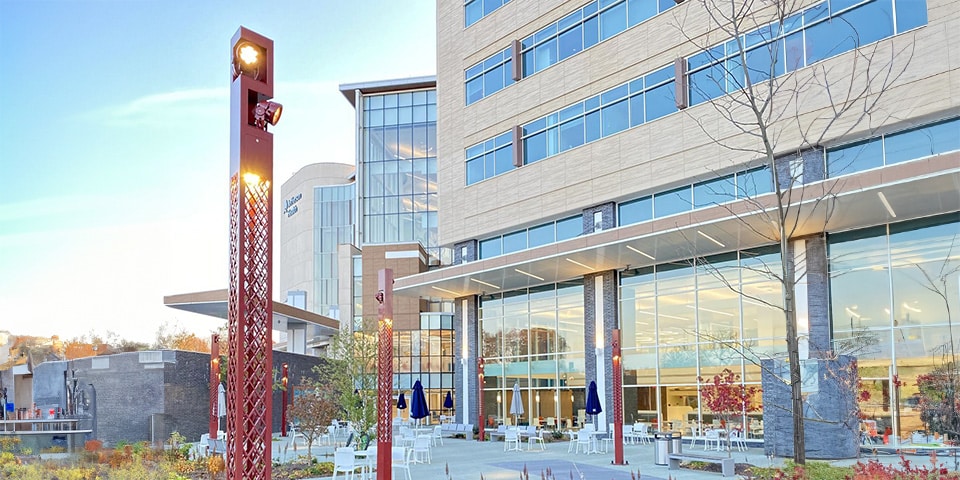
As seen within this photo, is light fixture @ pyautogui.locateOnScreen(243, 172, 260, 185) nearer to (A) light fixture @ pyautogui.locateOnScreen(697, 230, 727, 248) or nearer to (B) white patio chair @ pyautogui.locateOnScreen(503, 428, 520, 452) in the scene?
(A) light fixture @ pyautogui.locateOnScreen(697, 230, 727, 248)

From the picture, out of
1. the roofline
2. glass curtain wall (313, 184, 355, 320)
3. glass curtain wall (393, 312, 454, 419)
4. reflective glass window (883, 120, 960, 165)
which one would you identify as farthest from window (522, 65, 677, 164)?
glass curtain wall (313, 184, 355, 320)

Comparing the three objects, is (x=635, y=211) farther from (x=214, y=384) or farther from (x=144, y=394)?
(x=144, y=394)

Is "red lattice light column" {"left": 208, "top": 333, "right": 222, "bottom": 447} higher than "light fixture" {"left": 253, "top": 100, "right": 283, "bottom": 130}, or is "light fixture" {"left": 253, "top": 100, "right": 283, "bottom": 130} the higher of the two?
"light fixture" {"left": 253, "top": 100, "right": 283, "bottom": 130}

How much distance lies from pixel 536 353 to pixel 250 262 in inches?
1177

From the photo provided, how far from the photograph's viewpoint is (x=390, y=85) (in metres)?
66.2

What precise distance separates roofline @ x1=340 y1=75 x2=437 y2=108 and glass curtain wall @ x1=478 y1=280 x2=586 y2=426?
30.6 m

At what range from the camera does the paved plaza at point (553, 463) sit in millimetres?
19281

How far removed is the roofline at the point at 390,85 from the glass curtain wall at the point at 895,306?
45.4 metres

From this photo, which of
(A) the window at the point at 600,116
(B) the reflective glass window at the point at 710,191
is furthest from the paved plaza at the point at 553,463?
(A) the window at the point at 600,116

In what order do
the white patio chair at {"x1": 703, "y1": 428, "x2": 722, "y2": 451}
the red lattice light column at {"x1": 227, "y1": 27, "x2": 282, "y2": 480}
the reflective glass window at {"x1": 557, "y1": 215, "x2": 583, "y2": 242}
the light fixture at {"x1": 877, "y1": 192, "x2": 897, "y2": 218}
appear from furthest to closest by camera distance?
the reflective glass window at {"x1": 557, "y1": 215, "x2": 583, "y2": 242} < the white patio chair at {"x1": 703, "y1": 428, "x2": 722, "y2": 451} < the light fixture at {"x1": 877, "y1": 192, "x2": 897, "y2": 218} < the red lattice light column at {"x1": 227, "y1": 27, "x2": 282, "y2": 480}

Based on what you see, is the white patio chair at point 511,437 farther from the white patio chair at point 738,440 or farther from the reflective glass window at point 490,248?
the reflective glass window at point 490,248

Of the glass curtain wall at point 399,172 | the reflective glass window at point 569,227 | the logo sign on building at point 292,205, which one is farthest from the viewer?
the logo sign on building at point 292,205

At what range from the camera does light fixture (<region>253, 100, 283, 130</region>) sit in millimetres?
6484

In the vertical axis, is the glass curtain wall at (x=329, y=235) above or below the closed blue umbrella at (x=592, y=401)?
above
